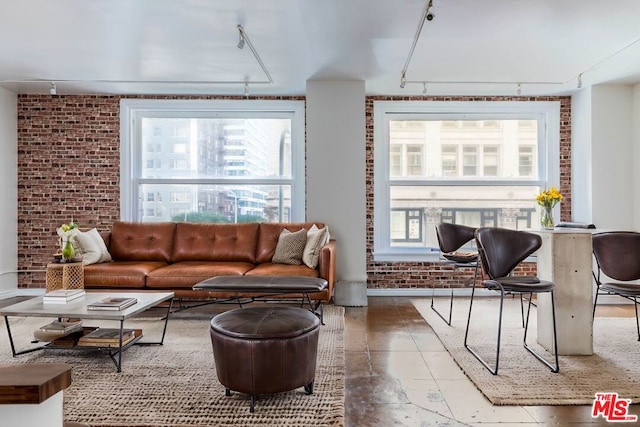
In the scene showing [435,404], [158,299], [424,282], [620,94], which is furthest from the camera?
[424,282]

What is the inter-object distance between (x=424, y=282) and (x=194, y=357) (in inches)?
144

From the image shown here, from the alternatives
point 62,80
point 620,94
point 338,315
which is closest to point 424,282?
point 338,315

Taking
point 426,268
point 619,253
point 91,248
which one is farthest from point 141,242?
point 619,253

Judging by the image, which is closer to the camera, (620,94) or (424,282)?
(620,94)

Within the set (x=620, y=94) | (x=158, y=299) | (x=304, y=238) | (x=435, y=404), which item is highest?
(x=620, y=94)

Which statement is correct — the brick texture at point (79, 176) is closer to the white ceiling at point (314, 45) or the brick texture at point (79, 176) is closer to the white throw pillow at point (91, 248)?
the white ceiling at point (314, 45)

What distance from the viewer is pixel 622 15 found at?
140 inches

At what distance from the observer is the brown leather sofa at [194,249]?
486 centimetres

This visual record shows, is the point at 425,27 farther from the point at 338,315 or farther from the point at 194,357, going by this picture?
the point at 194,357

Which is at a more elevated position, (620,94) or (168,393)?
(620,94)

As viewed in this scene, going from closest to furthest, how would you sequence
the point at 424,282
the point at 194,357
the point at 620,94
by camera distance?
the point at 194,357 → the point at 620,94 → the point at 424,282

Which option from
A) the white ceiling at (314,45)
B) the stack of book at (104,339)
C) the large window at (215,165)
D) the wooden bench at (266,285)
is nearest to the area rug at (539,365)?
the wooden bench at (266,285)

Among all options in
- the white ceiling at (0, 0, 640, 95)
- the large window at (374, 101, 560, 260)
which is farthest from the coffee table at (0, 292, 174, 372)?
the large window at (374, 101, 560, 260)

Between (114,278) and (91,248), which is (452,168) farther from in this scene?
(91,248)
